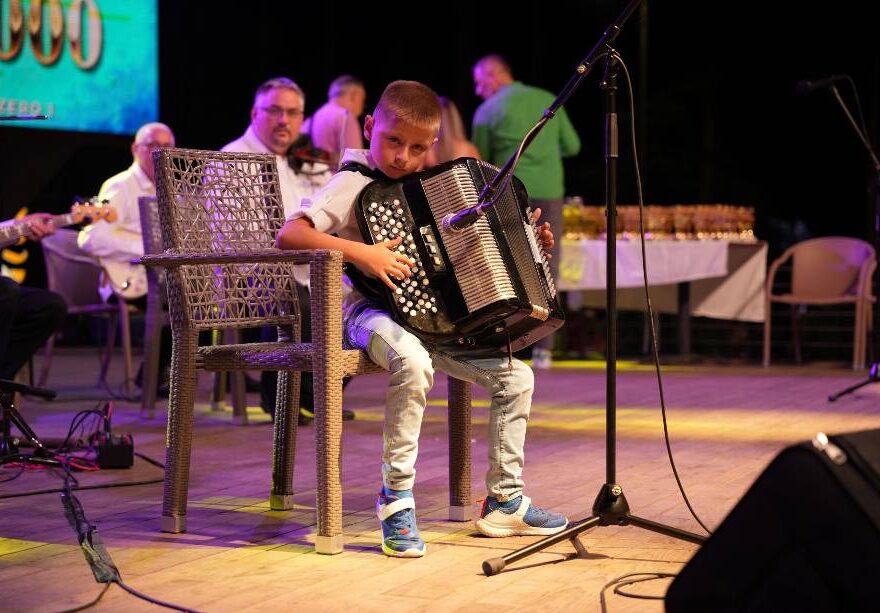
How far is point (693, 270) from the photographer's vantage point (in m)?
7.98

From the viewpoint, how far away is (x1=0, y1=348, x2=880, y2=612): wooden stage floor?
248 centimetres

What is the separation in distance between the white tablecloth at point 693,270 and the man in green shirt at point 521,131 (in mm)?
373

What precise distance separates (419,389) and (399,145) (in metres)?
0.59

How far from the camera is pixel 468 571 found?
105 inches

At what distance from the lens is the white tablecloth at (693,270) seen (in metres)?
7.95

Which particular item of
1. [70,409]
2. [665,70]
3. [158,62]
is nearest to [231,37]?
[158,62]

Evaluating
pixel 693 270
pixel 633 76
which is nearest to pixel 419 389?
pixel 693 270

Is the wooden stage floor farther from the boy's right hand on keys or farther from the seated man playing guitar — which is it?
the boy's right hand on keys

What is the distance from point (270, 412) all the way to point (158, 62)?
466cm

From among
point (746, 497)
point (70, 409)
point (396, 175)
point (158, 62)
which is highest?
point (158, 62)

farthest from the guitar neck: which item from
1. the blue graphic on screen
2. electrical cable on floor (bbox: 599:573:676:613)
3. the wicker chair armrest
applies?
the blue graphic on screen

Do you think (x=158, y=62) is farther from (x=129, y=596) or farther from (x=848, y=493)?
(x=848, y=493)

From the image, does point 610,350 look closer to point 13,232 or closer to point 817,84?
point 13,232

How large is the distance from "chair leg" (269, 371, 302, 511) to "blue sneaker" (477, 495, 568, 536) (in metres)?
0.62
